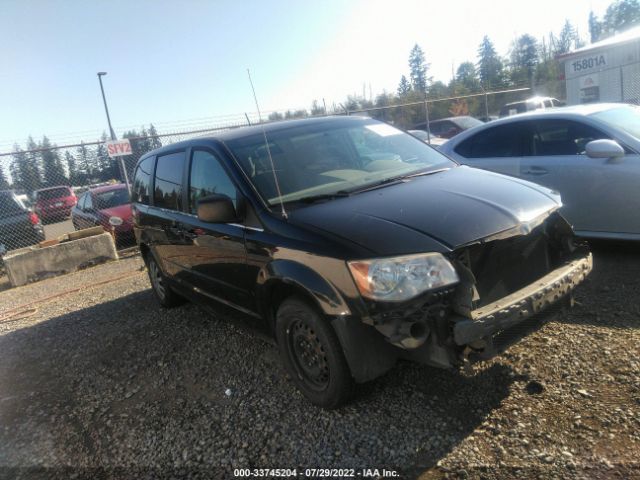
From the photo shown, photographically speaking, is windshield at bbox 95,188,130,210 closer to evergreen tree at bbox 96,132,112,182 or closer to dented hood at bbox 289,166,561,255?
evergreen tree at bbox 96,132,112,182

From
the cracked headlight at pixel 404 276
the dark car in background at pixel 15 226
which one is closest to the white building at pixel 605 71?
the cracked headlight at pixel 404 276

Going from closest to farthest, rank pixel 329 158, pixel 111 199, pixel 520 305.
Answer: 1. pixel 520 305
2. pixel 329 158
3. pixel 111 199

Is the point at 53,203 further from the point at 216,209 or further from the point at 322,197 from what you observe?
the point at 322,197

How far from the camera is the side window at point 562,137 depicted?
524 centimetres

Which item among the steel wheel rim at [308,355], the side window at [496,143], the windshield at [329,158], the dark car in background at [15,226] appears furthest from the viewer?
the dark car in background at [15,226]

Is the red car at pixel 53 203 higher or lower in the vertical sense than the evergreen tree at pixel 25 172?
lower

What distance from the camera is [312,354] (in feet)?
10.2

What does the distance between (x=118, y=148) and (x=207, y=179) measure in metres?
7.50

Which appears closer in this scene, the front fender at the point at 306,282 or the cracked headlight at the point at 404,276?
the cracked headlight at the point at 404,276

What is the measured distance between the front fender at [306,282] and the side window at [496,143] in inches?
151

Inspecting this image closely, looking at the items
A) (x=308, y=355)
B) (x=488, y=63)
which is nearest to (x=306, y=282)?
(x=308, y=355)

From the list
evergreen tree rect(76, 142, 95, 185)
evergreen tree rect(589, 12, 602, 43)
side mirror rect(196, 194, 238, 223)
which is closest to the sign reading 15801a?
evergreen tree rect(76, 142, 95, 185)

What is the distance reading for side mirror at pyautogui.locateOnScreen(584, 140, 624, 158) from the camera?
185 inches

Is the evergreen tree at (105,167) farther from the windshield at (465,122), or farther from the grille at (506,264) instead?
the grille at (506,264)
